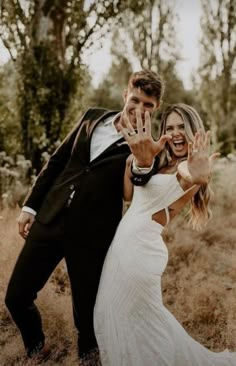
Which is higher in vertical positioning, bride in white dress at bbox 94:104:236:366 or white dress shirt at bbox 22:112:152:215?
white dress shirt at bbox 22:112:152:215

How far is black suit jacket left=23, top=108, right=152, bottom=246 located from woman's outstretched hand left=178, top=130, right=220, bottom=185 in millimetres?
488

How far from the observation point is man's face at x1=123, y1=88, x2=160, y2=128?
278 centimetres

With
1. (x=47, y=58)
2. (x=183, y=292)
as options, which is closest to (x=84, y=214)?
(x=183, y=292)

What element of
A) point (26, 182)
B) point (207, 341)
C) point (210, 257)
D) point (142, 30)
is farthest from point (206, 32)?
point (207, 341)

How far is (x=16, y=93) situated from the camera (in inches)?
315

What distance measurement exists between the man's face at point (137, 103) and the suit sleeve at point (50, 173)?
1.17ft

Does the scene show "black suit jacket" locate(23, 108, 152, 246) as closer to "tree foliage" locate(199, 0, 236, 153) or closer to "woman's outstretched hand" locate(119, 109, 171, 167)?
"woman's outstretched hand" locate(119, 109, 171, 167)

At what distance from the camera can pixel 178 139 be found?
2.73 m

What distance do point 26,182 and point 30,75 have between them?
1.90m

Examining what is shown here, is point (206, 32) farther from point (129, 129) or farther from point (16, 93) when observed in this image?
point (129, 129)

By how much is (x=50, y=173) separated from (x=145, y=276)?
0.99 metres

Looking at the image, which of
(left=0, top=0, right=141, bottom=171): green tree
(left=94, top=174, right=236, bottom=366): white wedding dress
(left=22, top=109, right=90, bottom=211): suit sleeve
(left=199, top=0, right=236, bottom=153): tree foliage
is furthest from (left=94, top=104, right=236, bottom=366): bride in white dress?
(left=199, top=0, right=236, bottom=153): tree foliage

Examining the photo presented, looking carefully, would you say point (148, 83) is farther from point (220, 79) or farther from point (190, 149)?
point (220, 79)

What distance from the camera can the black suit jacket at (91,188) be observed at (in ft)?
8.83
